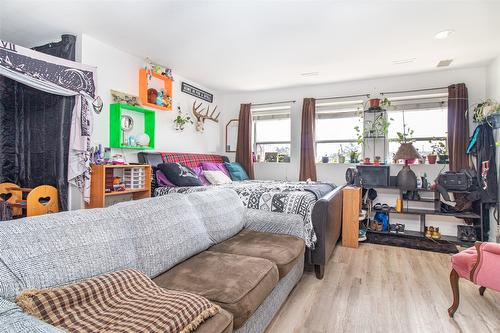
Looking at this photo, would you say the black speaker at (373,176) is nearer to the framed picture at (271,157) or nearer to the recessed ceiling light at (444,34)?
the framed picture at (271,157)

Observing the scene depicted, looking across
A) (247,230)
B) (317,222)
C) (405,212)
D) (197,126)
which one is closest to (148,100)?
(197,126)

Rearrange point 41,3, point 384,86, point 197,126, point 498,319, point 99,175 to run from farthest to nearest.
Result: point 197,126
point 384,86
point 99,175
point 41,3
point 498,319

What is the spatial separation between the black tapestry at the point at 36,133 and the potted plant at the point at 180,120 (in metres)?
1.71

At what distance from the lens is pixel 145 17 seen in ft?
9.02

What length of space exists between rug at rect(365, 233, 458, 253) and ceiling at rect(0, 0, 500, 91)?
2.57m

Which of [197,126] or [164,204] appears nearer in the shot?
[164,204]

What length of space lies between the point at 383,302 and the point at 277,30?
281 cm

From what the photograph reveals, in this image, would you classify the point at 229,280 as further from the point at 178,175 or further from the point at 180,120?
the point at 180,120

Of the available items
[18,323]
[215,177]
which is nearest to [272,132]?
[215,177]

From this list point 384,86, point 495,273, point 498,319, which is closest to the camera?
point 495,273

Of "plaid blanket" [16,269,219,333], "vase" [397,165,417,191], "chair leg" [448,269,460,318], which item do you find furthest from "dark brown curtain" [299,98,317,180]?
"plaid blanket" [16,269,219,333]

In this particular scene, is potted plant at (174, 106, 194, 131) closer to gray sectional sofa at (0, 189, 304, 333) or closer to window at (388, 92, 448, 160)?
gray sectional sofa at (0, 189, 304, 333)

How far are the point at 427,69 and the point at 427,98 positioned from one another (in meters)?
0.49

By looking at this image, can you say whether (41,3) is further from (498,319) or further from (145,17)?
(498,319)
